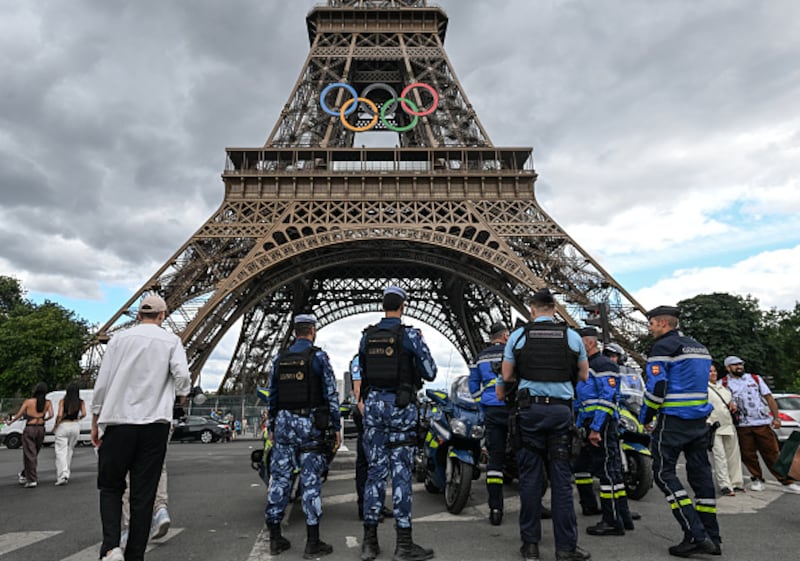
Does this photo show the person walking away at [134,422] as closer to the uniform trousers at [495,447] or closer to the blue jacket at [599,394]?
the uniform trousers at [495,447]

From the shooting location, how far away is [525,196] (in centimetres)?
2394

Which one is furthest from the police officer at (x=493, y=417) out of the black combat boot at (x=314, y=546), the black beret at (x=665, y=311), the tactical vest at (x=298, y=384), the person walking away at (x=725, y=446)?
the person walking away at (x=725, y=446)

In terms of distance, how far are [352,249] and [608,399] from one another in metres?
21.2

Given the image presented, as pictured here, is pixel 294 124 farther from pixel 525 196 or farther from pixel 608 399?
pixel 608 399

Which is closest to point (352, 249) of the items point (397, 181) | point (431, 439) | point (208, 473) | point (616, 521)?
point (397, 181)

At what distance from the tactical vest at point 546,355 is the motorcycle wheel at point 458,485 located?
171 centimetres

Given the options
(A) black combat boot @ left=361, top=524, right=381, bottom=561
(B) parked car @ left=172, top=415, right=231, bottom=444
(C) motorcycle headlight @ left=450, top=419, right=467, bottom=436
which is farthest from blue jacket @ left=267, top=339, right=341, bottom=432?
(B) parked car @ left=172, top=415, right=231, bottom=444

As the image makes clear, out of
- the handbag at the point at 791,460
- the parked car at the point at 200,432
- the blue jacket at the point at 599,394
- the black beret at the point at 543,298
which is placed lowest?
the parked car at the point at 200,432

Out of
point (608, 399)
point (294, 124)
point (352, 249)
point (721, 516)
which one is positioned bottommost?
point (721, 516)

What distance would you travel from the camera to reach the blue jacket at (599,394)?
4.97m

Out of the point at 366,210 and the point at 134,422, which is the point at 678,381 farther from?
the point at 366,210

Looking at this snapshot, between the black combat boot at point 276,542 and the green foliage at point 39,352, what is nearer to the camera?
the black combat boot at point 276,542

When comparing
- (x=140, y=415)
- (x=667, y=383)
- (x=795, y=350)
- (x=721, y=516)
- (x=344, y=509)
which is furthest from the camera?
(x=795, y=350)

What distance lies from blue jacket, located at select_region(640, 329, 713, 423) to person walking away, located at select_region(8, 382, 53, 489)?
8.15 metres
